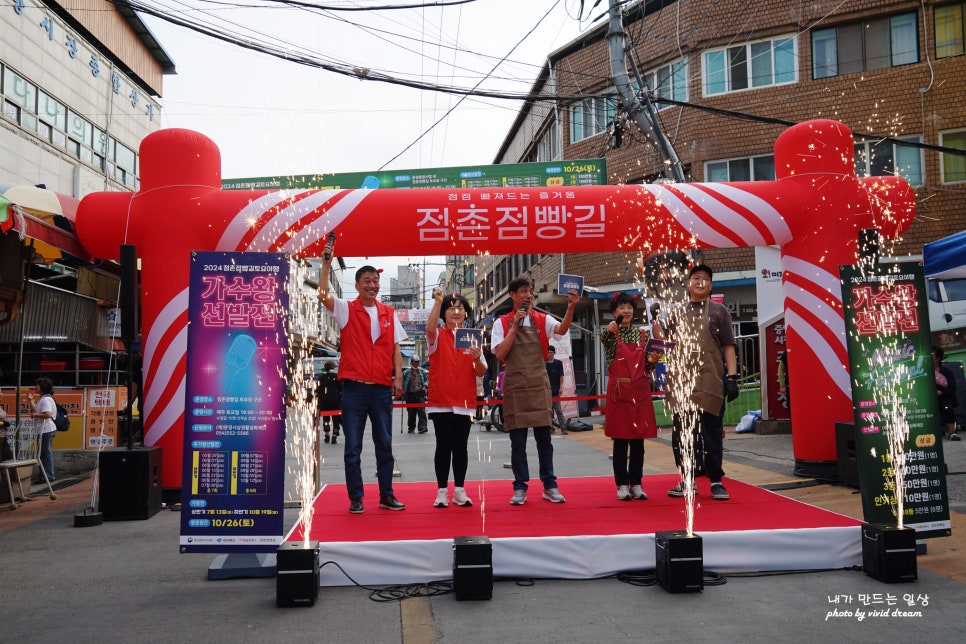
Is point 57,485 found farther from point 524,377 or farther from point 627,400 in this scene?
point 627,400

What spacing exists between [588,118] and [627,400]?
17.3 meters

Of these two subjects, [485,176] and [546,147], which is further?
[546,147]

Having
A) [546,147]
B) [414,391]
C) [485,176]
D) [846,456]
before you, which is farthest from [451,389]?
[546,147]

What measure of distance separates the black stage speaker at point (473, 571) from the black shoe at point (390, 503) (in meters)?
1.67

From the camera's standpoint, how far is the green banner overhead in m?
16.1

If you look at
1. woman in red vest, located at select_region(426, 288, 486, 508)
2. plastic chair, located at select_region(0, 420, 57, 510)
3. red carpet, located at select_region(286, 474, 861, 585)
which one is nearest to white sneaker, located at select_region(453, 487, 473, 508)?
woman in red vest, located at select_region(426, 288, 486, 508)

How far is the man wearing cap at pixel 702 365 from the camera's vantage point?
5.95 m

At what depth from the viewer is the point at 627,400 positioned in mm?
5902

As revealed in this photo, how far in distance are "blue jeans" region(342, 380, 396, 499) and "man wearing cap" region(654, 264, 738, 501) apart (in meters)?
2.24

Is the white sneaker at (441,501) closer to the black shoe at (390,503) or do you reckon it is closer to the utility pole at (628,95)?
the black shoe at (390,503)

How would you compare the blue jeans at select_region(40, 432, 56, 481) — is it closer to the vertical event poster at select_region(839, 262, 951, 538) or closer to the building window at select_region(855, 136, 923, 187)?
the vertical event poster at select_region(839, 262, 951, 538)

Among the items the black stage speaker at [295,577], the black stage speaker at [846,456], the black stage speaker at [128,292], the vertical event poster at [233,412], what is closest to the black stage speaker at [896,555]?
the black stage speaker at [846,456]

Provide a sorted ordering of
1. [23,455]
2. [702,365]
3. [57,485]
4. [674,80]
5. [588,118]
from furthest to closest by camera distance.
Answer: [588,118] < [674,80] < [57,485] < [23,455] < [702,365]

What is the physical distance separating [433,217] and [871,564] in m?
4.44
